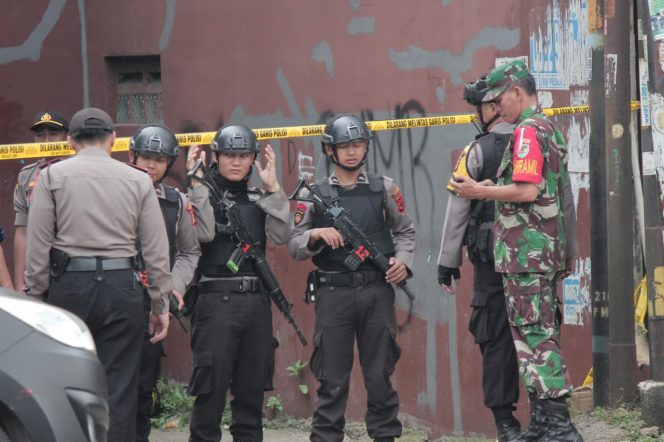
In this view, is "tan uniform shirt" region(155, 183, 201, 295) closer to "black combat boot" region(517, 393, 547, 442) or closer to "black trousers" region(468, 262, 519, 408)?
"black trousers" region(468, 262, 519, 408)

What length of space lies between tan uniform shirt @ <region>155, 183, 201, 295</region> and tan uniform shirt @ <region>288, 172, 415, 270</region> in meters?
0.59

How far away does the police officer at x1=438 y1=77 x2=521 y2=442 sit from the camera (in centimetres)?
685

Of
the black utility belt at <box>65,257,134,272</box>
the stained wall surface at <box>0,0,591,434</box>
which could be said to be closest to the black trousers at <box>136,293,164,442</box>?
the black utility belt at <box>65,257,134,272</box>

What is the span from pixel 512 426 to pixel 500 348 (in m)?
0.46

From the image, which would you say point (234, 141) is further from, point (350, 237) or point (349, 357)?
point (349, 357)

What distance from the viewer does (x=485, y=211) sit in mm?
6957

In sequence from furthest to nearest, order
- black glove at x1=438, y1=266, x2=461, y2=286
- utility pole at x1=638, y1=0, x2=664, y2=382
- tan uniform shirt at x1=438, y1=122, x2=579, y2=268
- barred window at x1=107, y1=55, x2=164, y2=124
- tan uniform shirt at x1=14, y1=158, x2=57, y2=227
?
1. barred window at x1=107, y1=55, x2=164, y2=124
2. tan uniform shirt at x1=14, y1=158, x2=57, y2=227
3. black glove at x1=438, y1=266, x2=461, y2=286
4. tan uniform shirt at x1=438, y1=122, x2=579, y2=268
5. utility pole at x1=638, y1=0, x2=664, y2=382

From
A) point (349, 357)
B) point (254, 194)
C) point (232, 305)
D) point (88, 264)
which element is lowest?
point (349, 357)

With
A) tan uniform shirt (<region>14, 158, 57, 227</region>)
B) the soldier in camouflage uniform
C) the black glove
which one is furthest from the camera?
tan uniform shirt (<region>14, 158, 57, 227</region>)

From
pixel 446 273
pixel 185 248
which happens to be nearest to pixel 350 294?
pixel 446 273

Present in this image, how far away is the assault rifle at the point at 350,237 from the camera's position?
7102mm

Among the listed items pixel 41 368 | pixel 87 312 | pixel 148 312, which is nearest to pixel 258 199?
pixel 148 312

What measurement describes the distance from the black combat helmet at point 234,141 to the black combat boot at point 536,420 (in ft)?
7.39

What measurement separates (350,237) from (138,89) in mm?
3713
